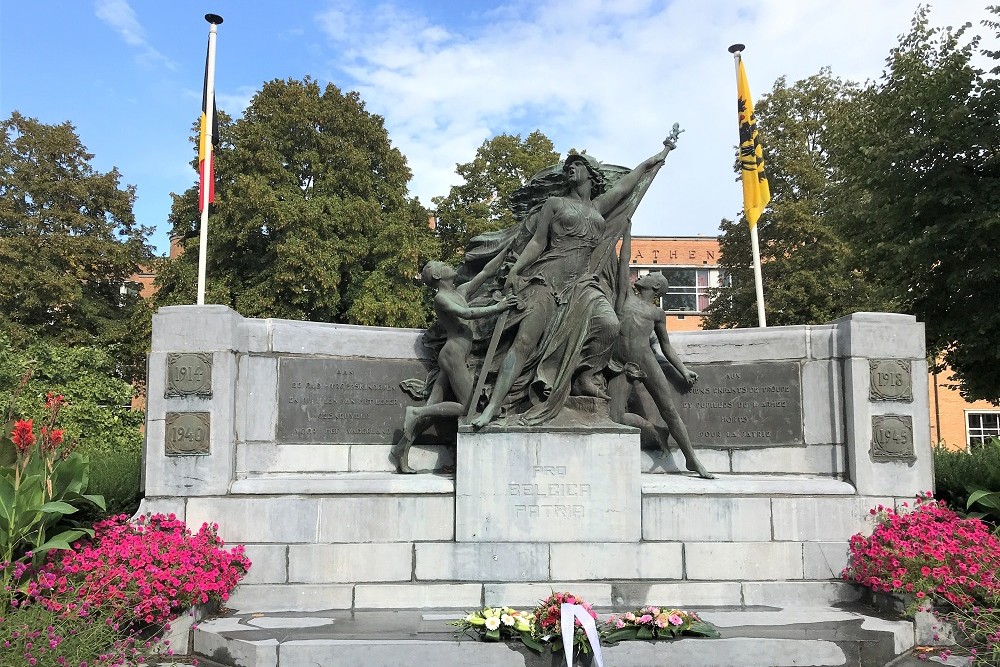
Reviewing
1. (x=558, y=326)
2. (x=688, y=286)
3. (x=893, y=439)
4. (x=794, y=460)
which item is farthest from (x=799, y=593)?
(x=688, y=286)

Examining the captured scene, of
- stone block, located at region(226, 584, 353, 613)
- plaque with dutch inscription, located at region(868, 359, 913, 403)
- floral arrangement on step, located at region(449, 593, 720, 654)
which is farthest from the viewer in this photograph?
plaque with dutch inscription, located at region(868, 359, 913, 403)

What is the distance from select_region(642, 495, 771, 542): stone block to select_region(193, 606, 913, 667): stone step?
106cm

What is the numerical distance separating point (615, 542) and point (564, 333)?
2270mm

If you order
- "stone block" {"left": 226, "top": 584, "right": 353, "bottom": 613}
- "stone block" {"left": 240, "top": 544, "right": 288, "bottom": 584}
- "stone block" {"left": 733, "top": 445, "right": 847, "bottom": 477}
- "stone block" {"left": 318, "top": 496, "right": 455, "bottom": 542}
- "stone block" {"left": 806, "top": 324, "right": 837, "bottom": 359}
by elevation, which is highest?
"stone block" {"left": 806, "top": 324, "right": 837, "bottom": 359}

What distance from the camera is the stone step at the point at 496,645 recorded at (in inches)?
237

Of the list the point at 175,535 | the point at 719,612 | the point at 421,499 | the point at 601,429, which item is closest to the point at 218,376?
the point at 175,535

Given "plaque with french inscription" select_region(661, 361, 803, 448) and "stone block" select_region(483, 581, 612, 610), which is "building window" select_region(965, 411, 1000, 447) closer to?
"plaque with french inscription" select_region(661, 361, 803, 448)

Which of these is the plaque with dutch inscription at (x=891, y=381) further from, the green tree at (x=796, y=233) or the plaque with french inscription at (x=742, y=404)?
the green tree at (x=796, y=233)

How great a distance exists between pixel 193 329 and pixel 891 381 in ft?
24.4

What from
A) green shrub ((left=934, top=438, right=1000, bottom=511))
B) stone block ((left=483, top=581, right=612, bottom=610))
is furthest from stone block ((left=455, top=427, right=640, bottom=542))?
green shrub ((left=934, top=438, right=1000, bottom=511))

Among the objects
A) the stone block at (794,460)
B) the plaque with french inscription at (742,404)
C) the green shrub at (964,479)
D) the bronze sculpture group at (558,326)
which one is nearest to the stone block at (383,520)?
the bronze sculpture group at (558,326)

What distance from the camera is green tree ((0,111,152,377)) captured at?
2386cm

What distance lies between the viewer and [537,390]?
8484mm

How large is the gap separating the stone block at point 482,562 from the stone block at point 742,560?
1.50 m
